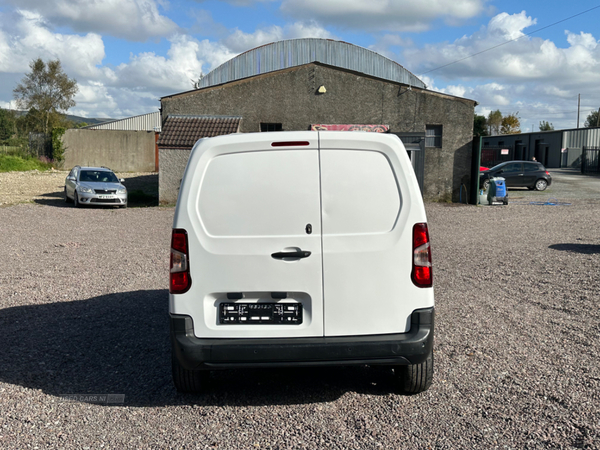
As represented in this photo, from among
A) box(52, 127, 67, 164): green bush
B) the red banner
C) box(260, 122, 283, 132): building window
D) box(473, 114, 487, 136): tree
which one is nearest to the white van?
the red banner

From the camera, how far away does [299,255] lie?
373 centimetres

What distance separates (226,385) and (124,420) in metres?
0.91

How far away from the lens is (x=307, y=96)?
853 inches

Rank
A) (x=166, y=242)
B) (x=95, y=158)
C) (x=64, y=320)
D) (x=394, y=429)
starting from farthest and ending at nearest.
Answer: (x=95, y=158) → (x=166, y=242) → (x=64, y=320) → (x=394, y=429)

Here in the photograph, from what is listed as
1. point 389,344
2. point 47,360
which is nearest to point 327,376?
point 389,344

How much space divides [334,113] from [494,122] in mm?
74660

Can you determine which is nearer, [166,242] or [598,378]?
[598,378]

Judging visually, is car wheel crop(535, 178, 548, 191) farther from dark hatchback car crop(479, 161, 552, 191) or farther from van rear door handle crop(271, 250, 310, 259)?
van rear door handle crop(271, 250, 310, 259)

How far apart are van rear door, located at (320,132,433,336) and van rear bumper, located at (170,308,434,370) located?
89 mm

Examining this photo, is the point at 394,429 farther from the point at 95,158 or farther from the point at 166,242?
the point at 95,158

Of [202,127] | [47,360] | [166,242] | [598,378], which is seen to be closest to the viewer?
[598,378]

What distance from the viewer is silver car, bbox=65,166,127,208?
19922mm

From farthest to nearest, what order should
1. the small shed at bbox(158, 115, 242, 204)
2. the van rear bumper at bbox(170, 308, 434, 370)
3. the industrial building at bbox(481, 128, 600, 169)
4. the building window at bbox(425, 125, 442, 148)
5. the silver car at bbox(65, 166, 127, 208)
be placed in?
the industrial building at bbox(481, 128, 600, 169) → the building window at bbox(425, 125, 442, 148) → the small shed at bbox(158, 115, 242, 204) → the silver car at bbox(65, 166, 127, 208) → the van rear bumper at bbox(170, 308, 434, 370)

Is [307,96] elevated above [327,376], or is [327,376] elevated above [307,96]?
[307,96]
